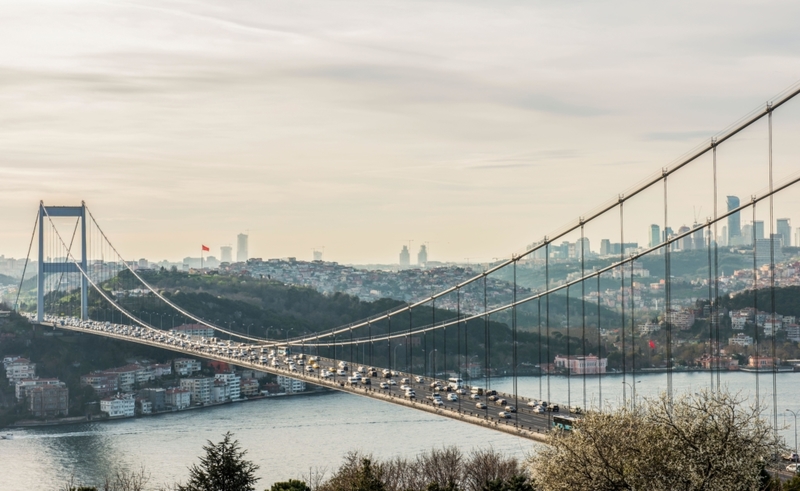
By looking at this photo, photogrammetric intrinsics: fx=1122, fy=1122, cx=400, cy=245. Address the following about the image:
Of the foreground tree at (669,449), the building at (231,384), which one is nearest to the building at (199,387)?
the building at (231,384)

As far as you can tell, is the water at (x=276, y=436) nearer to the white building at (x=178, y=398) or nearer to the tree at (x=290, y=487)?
the white building at (x=178, y=398)

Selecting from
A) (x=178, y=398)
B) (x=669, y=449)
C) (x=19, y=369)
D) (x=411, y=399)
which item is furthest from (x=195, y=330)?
(x=669, y=449)

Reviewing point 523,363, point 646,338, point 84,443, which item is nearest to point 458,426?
point 84,443

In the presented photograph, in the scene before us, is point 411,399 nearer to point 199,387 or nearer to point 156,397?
point 156,397

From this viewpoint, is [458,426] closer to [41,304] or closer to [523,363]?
[523,363]

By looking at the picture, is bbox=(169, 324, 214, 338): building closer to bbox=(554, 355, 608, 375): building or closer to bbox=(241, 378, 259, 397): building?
bbox=(241, 378, 259, 397): building

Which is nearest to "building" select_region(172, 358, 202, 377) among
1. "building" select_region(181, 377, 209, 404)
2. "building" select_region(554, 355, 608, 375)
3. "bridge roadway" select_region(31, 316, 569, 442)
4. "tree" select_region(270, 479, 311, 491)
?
"building" select_region(181, 377, 209, 404)

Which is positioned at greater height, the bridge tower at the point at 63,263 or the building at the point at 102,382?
the bridge tower at the point at 63,263
